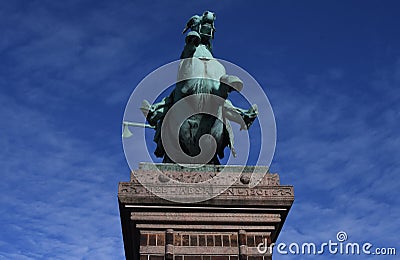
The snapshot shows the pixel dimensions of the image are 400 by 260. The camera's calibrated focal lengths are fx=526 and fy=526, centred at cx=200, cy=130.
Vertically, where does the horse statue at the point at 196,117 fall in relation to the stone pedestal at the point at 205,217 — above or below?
above

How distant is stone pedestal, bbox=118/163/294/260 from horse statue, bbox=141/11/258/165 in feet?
4.56

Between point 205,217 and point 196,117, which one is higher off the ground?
point 196,117

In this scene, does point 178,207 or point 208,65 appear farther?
point 208,65

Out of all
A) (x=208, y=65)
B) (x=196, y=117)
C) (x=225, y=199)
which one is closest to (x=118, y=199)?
(x=225, y=199)

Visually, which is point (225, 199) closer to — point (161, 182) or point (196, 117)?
point (161, 182)

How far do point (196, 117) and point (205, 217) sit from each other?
255cm

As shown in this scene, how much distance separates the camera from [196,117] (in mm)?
11516

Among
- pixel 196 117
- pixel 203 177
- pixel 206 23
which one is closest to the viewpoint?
pixel 203 177

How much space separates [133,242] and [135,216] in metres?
0.89

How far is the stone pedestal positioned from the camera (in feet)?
31.4

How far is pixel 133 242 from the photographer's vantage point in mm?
10430

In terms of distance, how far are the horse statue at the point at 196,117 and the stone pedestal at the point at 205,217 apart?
1.39 m

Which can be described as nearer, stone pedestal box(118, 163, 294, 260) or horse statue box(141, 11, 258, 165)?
stone pedestal box(118, 163, 294, 260)

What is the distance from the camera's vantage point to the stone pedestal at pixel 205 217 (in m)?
9.59
